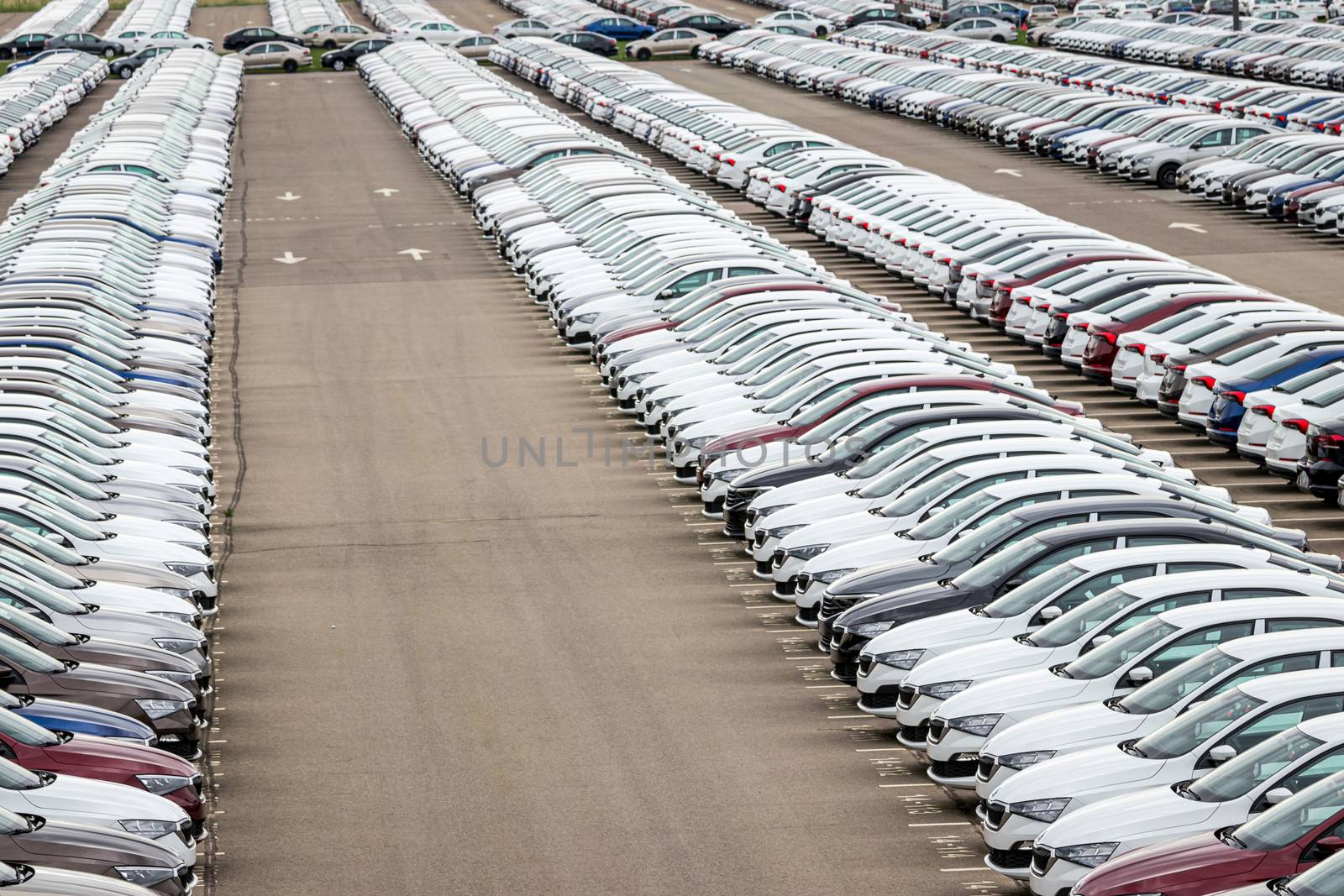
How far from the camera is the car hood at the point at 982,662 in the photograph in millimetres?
14602

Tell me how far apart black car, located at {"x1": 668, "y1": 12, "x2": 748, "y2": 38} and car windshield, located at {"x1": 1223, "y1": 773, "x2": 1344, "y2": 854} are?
81810mm

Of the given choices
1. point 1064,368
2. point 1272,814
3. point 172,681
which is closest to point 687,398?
point 1064,368

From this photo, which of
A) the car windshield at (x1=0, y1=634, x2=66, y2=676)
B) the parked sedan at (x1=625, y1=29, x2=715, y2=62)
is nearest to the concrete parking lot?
the car windshield at (x1=0, y1=634, x2=66, y2=676)

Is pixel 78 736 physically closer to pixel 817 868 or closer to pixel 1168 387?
pixel 817 868

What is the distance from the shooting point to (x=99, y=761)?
1305 cm

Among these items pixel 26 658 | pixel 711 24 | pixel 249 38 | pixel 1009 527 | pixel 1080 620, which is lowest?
pixel 249 38

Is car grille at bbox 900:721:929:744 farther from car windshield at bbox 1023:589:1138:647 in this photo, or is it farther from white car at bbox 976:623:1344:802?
white car at bbox 976:623:1344:802

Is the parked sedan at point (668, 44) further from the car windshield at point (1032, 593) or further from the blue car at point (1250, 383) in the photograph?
the car windshield at point (1032, 593)

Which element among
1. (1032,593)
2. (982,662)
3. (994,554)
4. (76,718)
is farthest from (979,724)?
(76,718)

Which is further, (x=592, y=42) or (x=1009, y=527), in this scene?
(x=592, y=42)

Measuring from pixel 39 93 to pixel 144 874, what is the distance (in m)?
59.4

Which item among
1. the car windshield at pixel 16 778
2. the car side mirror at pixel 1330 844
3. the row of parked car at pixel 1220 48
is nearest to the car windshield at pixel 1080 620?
the car side mirror at pixel 1330 844

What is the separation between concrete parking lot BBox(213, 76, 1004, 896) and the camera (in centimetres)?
1331

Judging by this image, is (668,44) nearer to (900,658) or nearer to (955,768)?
(900,658)
